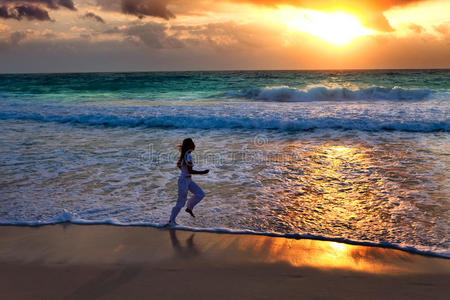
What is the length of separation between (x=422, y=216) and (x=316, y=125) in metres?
8.84

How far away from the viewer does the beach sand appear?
3084 millimetres

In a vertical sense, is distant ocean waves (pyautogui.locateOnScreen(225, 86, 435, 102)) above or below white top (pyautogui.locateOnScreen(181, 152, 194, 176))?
above

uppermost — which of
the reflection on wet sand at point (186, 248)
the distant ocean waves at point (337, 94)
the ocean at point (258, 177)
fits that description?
the distant ocean waves at point (337, 94)

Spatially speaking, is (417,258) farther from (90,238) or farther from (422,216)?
(90,238)

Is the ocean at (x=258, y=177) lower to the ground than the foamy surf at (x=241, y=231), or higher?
higher

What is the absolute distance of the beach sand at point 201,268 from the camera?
3.08 m

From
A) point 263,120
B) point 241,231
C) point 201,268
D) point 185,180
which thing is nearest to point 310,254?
point 241,231

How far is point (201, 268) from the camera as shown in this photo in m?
3.51

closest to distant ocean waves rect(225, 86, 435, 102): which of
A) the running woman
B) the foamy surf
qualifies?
the running woman

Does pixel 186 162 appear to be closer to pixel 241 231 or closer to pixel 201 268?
pixel 241 231

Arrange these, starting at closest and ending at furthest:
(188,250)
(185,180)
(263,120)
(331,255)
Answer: (331,255), (188,250), (185,180), (263,120)

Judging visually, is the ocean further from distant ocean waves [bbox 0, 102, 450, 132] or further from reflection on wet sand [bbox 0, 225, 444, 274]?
reflection on wet sand [bbox 0, 225, 444, 274]

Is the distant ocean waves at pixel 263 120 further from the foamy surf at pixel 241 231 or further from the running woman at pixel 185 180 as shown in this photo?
the foamy surf at pixel 241 231

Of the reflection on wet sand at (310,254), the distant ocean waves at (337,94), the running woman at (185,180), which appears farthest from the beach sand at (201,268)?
the distant ocean waves at (337,94)
